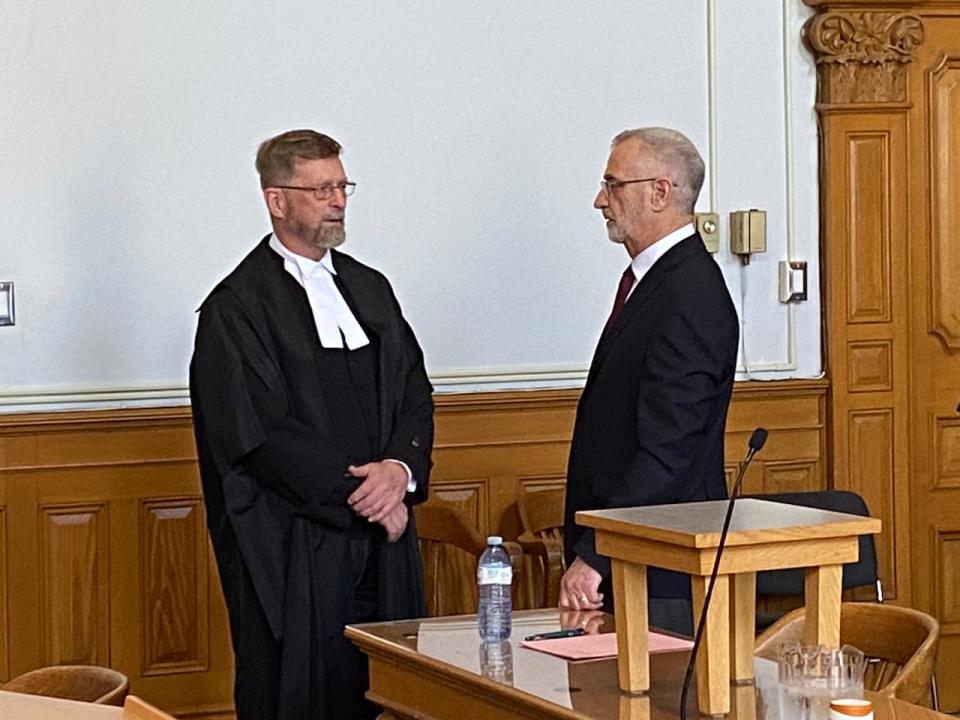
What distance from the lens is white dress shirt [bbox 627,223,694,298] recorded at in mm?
3984

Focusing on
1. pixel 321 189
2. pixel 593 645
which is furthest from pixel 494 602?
pixel 321 189

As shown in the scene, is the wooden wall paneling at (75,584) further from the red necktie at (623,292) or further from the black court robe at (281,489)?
the red necktie at (623,292)

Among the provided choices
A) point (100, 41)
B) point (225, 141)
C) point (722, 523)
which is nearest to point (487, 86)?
point (225, 141)

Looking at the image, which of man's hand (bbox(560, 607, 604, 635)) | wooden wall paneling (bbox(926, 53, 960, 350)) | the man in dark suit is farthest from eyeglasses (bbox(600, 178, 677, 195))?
wooden wall paneling (bbox(926, 53, 960, 350))

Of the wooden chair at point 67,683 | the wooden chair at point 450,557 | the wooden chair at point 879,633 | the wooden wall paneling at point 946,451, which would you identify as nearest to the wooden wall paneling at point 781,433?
the wooden wall paneling at point 946,451

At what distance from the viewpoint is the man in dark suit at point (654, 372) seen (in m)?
3.78

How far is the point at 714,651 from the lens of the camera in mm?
2590

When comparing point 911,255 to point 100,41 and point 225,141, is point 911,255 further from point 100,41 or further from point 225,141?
point 100,41

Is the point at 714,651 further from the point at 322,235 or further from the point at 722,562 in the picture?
the point at 322,235

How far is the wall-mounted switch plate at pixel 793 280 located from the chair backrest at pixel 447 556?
4.80 ft

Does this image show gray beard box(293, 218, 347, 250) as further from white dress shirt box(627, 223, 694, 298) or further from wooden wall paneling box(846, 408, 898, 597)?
wooden wall paneling box(846, 408, 898, 597)

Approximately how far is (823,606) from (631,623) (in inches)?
12.1

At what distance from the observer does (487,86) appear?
588 centimetres

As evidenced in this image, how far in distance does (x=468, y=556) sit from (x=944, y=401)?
1912 mm
